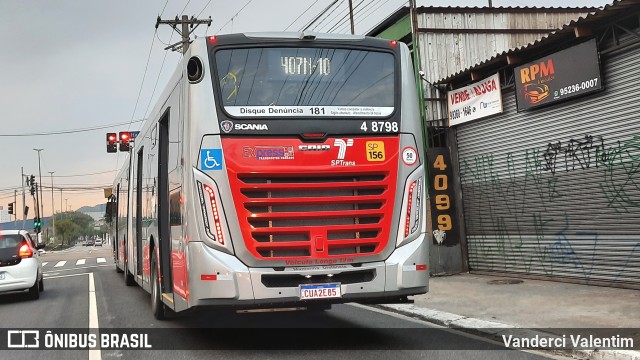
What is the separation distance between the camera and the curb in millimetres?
5607

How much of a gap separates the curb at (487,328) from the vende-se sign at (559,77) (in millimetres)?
4763

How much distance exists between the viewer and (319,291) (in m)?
5.90

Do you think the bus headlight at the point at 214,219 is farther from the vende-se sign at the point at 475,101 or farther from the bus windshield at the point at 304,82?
the vende-se sign at the point at 475,101

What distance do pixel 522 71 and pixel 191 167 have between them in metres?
8.00

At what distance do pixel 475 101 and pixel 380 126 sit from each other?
7.39m

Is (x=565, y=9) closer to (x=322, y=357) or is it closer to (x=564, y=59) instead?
(x=564, y=59)

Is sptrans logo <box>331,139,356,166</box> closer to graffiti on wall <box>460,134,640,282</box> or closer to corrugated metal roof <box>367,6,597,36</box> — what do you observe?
graffiti on wall <box>460,134,640,282</box>

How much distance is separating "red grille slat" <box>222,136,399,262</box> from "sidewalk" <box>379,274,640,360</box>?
2.19 meters

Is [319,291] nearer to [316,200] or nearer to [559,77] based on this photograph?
[316,200]

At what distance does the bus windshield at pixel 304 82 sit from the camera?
609 centimetres

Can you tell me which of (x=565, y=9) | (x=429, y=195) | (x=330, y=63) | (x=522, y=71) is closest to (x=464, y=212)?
(x=429, y=195)

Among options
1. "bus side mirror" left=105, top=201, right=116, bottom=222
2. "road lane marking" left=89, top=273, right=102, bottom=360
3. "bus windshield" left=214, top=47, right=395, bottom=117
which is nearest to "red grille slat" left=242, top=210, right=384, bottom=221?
"bus windshield" left=214, top=47, right=395, bottom=117

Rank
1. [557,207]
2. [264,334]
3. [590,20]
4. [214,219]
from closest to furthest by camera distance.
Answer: [214,219], [264,334], [590,20], [557,207]

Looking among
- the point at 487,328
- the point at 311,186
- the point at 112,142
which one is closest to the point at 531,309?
the point at 487,328
